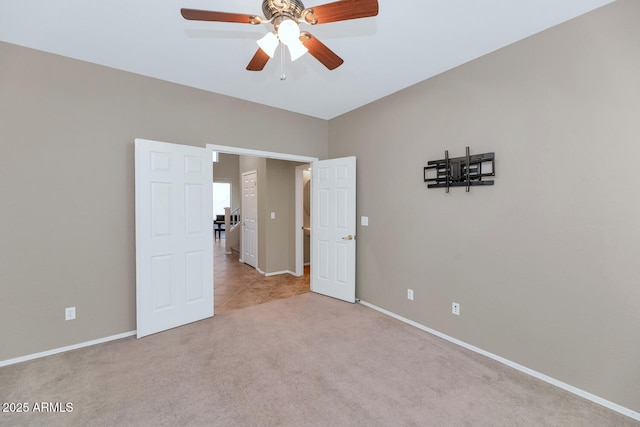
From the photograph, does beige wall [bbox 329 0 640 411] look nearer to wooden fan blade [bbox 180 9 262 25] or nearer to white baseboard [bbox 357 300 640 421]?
white baseboard [bbox 357 300 640 421]

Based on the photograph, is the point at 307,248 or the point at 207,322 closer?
the point at 207,322

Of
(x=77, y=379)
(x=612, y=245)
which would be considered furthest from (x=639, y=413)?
(x=77, y=379)

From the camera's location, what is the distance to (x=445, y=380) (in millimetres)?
2176

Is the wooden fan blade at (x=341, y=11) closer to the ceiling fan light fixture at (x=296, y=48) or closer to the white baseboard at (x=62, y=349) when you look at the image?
the ceiling fan light fixture at (x=296, y=48)

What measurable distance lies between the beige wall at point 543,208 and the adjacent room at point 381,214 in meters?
0.01

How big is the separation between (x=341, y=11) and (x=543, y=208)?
7.05 ft

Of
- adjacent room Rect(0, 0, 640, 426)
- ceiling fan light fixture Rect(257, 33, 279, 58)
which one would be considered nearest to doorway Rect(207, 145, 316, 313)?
adjacent room Rect(0, 0, 640, 426)

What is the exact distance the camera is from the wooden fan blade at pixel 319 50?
5.30ft

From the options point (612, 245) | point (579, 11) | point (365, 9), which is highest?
point (579, 11)

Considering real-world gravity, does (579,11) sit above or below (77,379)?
above

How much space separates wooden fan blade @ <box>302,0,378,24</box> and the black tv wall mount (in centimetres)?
177

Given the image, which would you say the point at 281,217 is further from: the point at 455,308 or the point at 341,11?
the point at 341,11

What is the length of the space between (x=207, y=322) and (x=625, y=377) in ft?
12.1

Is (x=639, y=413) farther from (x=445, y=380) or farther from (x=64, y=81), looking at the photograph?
(x=64, y=81)
